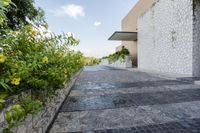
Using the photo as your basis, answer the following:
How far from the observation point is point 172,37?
8.91m

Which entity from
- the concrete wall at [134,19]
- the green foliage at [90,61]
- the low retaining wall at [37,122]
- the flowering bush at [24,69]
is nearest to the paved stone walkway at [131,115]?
the low retaining wall at [37,122]

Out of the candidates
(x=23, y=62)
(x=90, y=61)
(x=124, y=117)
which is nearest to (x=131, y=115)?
(x=124, y=117)

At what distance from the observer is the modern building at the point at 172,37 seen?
7.40 metres

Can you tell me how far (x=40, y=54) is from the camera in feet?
6.68

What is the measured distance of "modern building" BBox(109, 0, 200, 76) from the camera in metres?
7.40

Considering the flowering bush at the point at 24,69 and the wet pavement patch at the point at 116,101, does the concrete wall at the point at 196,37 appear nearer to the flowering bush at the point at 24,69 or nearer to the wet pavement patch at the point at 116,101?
the wet pavement patch at the point at 116,101

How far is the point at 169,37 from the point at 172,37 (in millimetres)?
318

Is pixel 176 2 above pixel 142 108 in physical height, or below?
above

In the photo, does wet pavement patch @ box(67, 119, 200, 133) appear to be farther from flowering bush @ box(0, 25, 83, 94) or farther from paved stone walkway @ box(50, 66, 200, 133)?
flowering bush @ box(0, 25, 83, 94)

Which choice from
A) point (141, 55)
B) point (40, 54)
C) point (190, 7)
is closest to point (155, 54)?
point (141, 55)

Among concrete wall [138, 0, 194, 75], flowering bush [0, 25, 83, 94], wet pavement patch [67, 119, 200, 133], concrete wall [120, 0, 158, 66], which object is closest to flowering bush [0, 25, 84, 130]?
flowering bush [0, 25, 83, 94]

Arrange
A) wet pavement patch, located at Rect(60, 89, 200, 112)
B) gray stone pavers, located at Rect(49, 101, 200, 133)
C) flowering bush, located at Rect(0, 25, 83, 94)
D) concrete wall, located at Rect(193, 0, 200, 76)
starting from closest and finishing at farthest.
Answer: flowering bush, located at Rect(0, 25, 83, 94)
gray stone pavers, located at Rect(49, 101, 200, 133)
wet pavement patch, located at Rect(60, 89, 200, 112)
concrete wall, located at Rect(193, 0, 200, 76)

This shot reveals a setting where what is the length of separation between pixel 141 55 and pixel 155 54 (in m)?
2.74

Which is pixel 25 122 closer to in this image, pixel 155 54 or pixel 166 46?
pixel 166 46
